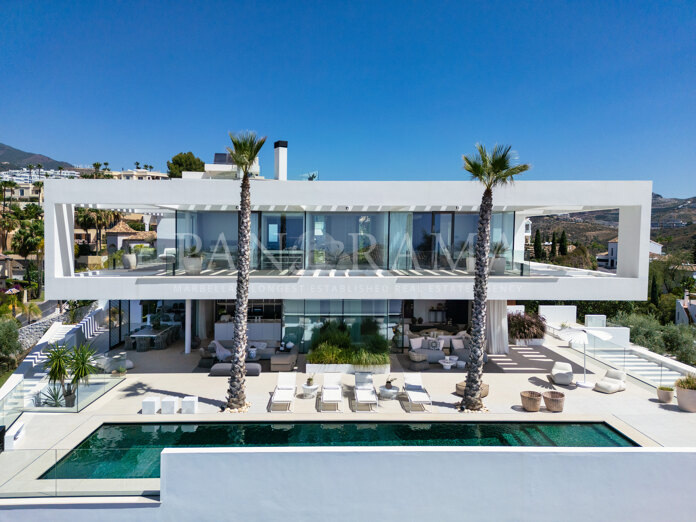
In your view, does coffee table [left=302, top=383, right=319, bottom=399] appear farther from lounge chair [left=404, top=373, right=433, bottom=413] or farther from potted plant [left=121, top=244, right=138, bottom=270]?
potted plant [left=121, top=244, right=138, bottom=270]

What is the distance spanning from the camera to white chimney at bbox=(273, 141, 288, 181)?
780 inches

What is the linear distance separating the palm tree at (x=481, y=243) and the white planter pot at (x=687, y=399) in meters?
6.25

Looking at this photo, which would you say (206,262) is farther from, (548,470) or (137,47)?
(137,47)

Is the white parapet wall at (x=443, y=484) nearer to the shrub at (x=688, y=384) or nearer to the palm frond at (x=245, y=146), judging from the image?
the shrub at (x=688, y=384)

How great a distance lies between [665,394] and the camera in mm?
13469

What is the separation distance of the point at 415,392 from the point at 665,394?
797 centimetres

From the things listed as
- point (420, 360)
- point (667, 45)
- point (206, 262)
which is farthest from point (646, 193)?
point (667, 45)

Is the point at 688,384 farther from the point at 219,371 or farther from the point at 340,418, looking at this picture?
the point at 219,371

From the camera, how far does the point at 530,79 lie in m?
45.9

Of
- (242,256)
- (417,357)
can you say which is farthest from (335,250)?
(242,256)

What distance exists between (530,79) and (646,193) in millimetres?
35747

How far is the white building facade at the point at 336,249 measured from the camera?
1535 centimetres

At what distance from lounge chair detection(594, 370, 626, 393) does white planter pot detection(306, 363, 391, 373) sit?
721cm

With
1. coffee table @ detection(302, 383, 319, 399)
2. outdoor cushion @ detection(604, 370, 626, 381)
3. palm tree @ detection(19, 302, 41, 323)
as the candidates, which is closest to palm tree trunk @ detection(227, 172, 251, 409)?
coffee table @ detection(302, 383, 319, 399)
